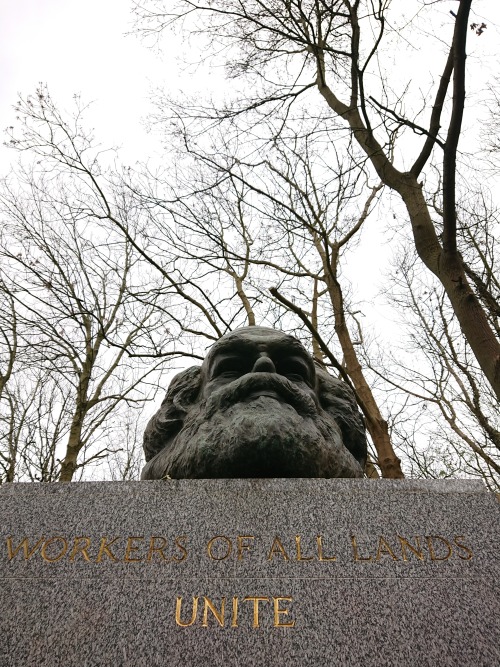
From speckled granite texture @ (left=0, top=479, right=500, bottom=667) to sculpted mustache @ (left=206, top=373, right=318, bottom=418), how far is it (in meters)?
0.69

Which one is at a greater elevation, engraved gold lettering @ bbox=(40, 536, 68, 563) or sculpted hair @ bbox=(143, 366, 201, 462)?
sculpted hair @ bbox=(143, 366, 201, 462)

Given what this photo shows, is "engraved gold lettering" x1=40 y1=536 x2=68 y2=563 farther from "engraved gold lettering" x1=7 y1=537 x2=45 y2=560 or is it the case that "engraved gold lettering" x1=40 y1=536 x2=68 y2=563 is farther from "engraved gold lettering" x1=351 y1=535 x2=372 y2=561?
"engraved gold lettering" x1=351 y1=535 x2=372 y2=561

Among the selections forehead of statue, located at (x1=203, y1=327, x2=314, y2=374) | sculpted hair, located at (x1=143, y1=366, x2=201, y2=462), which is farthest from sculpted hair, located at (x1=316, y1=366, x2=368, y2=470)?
sculpted hair, located at (x1=143, y1=366, x2=201, y2=462)

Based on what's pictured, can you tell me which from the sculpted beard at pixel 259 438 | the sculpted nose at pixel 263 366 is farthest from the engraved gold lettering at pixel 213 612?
the sculpted nose at pixel 263 366

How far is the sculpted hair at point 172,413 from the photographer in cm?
395

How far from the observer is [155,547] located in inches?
98.3

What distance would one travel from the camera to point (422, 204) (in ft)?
20.4

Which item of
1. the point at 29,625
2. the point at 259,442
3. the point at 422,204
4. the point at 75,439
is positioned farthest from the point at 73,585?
the point at 75,439

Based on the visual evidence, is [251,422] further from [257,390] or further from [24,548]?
[24,548]

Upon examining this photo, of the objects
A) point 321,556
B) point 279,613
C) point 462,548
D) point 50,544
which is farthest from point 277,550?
point 50,544

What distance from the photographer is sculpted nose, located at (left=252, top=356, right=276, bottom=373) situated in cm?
357

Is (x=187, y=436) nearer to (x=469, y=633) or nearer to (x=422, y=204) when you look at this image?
(x=469, y=633)

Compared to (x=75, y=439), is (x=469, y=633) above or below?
below

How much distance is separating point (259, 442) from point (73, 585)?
3.88ft
